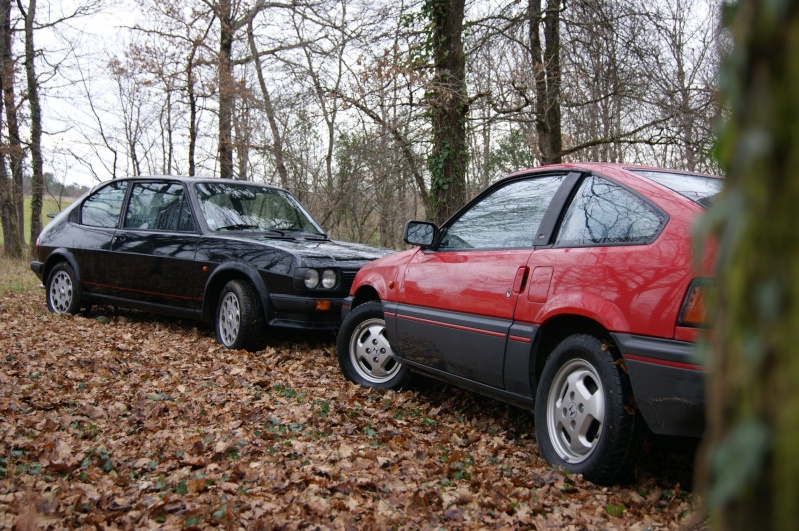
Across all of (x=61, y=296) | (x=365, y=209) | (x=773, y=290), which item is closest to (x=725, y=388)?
(x=773, y=290)

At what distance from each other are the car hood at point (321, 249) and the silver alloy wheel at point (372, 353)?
1334 mm

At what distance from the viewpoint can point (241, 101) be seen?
17.8 meters

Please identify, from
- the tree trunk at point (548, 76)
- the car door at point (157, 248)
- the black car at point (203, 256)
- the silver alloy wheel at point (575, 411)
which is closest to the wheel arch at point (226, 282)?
the black car at point (203, 256)

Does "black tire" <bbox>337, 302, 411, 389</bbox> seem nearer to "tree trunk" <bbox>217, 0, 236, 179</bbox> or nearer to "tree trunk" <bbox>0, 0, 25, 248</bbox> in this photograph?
"tree trunk" <bbox>217, 0, 236, 179</bbox>

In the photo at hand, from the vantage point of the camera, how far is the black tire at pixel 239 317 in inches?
278

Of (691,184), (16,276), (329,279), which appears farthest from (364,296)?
(16,276)

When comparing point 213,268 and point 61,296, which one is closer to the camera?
point 213,268

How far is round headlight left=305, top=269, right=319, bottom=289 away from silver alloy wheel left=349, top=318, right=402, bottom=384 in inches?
41.2

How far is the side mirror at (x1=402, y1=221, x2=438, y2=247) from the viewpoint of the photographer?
5219 mm

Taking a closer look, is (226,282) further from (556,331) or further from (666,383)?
(666,383)

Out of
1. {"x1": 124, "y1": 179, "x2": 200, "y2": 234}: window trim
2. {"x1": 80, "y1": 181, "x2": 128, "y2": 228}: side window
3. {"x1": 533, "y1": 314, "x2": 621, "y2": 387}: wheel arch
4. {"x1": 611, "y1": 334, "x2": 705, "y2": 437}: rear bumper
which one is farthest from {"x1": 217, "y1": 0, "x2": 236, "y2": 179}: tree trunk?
{"x1": 611, "y1": 334, "x2": 705, "y2": 437}: rear bumper

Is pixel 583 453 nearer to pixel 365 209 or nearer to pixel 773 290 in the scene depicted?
pixel 773 290

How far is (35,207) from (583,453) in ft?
67.9

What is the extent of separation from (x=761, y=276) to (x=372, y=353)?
512cm
